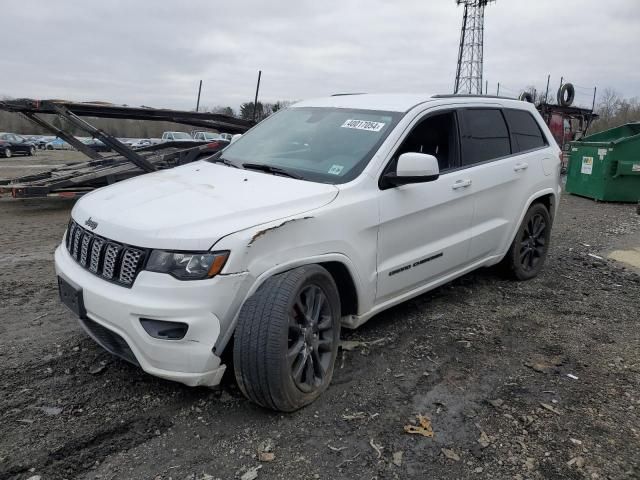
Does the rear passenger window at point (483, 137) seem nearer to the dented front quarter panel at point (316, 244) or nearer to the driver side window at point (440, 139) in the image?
the driver side window at point (440, 139)

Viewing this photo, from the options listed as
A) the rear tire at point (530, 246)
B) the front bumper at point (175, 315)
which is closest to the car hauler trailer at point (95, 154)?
the rear tire at point (530, 246)

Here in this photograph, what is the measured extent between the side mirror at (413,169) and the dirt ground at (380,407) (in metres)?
1.21

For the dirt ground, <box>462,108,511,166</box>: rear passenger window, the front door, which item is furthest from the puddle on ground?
the front door

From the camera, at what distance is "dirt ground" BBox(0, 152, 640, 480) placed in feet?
8.30

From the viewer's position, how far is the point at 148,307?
8.37 ft

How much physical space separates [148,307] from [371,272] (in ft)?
4.64

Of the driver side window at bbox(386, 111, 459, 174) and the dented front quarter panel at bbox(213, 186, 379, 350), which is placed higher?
the driver side window at bbox(386, 111, 459, 174)

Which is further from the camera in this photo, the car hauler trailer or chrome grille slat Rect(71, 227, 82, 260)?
the car hauler trailer

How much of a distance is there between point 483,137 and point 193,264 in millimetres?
2946

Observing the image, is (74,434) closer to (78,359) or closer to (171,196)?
(78,359)

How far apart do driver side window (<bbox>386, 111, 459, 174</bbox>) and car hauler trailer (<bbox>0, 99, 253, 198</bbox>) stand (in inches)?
245

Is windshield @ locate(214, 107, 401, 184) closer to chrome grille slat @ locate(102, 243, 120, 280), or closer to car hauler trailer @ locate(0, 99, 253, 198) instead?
chrome grille slat @ locate(102, 243, 120, 280)

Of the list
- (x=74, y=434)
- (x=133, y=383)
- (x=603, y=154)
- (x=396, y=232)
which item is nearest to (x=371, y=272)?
(x=396, y=232)

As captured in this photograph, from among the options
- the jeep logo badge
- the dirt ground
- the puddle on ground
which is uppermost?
A: the jeep logo badge
